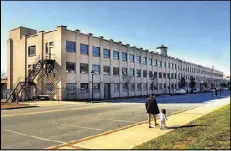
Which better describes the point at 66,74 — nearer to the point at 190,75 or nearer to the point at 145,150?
the point at 145,150

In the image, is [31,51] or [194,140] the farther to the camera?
[31,51]

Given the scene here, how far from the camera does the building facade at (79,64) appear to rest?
125 ft

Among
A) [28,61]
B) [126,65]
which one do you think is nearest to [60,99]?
[28,61]

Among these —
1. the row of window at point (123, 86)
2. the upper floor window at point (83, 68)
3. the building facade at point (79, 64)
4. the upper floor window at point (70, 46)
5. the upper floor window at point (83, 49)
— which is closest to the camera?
the building facade at point (79, 64)

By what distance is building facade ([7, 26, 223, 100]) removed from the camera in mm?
38250

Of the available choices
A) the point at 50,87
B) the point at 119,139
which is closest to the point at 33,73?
the point at 50,87

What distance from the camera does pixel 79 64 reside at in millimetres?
40469

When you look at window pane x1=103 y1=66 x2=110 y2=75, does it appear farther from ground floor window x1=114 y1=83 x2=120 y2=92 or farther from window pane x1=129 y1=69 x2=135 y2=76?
window pane x1=129 y1=69 x2=135 y2=76

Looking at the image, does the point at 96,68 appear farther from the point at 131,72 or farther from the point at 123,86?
the point at 131,72

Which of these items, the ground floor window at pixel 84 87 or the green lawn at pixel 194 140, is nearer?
the green lawn at pixel 194 140

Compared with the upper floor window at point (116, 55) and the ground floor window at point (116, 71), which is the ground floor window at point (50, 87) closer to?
the ground floor window at point (116, 71)

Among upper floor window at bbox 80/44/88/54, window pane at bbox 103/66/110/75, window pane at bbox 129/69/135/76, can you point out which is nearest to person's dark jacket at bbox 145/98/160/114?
upper floor window at bbox 80/44/88/54

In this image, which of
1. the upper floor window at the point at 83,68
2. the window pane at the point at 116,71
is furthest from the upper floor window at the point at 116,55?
the upper floor window at the point at 83,68

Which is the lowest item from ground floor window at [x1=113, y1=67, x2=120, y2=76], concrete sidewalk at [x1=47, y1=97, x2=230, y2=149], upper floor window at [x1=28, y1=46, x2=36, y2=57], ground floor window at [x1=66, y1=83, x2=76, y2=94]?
concrete sidewalk at [x1=47, y1=97, x2=230, y2=149]
